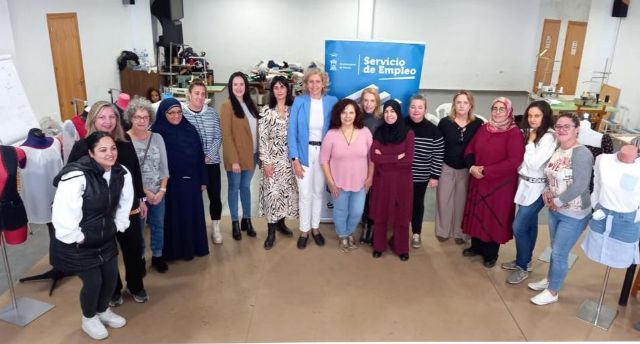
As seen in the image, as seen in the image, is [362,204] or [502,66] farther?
[502,66]

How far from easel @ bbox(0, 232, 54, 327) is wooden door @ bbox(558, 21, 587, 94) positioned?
395 inches

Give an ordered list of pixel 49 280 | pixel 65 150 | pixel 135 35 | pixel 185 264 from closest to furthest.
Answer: pixel 65 150, pixel 49 280, pixel 185 264, pixel 135 35

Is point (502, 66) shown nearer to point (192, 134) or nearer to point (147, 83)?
point (147, 83)

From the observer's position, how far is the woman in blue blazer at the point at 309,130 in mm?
3904

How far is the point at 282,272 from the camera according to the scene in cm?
391

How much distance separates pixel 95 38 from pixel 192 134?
555 centimetres

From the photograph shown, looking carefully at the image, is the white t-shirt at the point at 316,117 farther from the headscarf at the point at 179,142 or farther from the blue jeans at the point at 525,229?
the blue jeans at the point at 525,229

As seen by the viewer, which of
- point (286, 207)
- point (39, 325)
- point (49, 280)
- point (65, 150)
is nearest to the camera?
point (39, 325)

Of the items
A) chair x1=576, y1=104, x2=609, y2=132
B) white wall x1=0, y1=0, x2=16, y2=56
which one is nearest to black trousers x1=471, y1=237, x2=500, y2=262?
chair x1=576, y1=104, x2=609, y2=132

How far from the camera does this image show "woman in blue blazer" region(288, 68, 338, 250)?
3904 mm

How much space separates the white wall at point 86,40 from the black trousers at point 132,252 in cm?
360

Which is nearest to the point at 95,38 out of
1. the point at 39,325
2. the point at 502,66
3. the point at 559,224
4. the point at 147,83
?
the point at 147,83

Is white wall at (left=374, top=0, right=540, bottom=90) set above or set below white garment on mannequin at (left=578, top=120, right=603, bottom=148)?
above

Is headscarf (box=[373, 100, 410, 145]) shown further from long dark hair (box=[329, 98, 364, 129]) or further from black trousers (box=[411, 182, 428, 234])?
black trousers (box=[411, 182, 428, 234])
